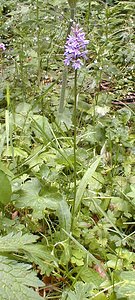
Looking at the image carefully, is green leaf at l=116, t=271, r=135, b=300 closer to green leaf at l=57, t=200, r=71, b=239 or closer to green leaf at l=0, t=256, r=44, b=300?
green leaf at l=0, t=256, r=44, b=300

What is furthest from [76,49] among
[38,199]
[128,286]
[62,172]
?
[62,172]

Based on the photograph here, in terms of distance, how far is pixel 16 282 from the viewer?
1.27 m

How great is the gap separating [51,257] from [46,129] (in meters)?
0.91

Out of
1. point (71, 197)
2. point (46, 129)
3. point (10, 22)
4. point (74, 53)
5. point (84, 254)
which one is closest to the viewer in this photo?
point (74, 53)

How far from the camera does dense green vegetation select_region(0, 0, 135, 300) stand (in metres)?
1.47

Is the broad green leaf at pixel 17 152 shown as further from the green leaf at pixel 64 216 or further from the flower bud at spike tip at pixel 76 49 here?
the flower bud at spike tip at pixel 76 49

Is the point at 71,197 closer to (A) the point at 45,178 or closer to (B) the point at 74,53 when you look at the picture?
(A) the point at 45,178

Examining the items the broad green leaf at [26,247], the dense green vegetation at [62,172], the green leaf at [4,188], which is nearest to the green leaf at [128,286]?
the dense green vegetation at [62,172]

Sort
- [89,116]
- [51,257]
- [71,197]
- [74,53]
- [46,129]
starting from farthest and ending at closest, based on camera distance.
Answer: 1. [89,116]
2. [46,129]
3. [71,197]
4. [51,257]
5. [74,53]

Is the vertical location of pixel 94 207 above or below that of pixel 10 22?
below

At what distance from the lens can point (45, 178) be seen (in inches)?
67.5

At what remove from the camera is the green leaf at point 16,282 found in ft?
4.09

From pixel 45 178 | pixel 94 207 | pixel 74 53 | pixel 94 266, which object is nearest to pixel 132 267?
pixel 94 266

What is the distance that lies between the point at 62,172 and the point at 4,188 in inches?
17.3
